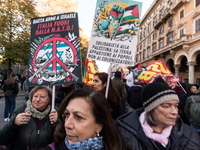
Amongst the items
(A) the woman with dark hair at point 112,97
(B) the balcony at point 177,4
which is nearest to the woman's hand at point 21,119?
(A) the woman with dark hair at point 112,97

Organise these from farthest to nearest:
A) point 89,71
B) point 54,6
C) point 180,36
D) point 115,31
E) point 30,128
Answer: point 180,36, point 54,6, point 89,71, point 115,31, point 30,128

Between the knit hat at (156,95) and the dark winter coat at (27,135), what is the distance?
123cm

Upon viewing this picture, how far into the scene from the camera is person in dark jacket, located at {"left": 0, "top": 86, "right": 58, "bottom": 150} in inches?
66.2

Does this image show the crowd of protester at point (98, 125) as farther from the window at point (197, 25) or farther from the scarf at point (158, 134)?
the window at point (197, 25)

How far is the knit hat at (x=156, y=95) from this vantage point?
147 centimetres

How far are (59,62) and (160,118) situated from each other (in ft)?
5.00

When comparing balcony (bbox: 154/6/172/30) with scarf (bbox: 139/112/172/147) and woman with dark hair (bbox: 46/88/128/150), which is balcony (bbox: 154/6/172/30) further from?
woman with dark hair (bbox: 46/88/128/150)

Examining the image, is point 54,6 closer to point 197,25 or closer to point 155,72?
point 155,72

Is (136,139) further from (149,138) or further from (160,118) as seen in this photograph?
(160,118)

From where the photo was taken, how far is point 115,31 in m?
2.64

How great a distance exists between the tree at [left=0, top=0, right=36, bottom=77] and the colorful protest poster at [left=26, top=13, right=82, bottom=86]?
12.1m

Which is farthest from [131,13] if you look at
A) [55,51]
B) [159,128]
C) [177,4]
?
[177,4]

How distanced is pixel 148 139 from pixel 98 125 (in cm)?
60

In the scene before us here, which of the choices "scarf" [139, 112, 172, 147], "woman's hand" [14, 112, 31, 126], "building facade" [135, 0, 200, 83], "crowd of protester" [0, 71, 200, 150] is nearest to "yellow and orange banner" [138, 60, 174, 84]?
"crowd of protester" [0, 71, 200, 150]
